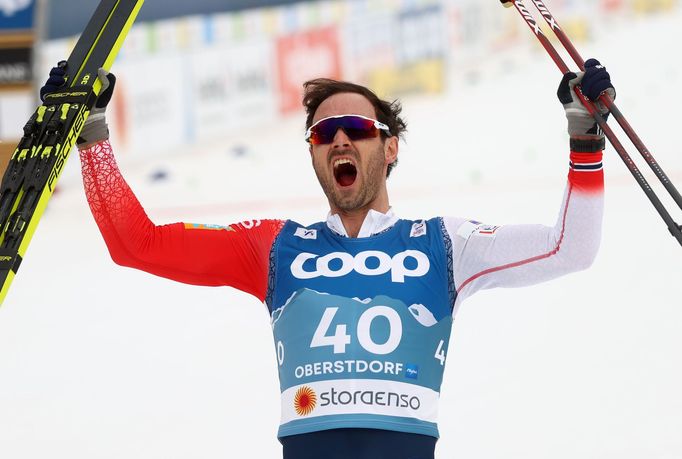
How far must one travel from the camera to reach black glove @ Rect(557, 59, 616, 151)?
2955mm

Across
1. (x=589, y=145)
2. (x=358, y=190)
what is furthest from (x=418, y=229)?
(x=589, y=145)

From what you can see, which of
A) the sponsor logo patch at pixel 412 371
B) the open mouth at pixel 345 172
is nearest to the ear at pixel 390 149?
the open mouth at pixel 345 172

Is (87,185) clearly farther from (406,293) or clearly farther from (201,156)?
(201,156)

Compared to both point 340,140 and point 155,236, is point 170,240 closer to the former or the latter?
point 155,236

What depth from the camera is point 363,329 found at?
3.08 metres

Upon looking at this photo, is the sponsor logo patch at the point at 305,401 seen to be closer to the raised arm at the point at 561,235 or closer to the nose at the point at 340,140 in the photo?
the raised arm at the point at 561,235

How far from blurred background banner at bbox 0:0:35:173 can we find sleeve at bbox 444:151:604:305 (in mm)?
6945

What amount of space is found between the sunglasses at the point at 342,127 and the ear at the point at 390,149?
0.10 meters

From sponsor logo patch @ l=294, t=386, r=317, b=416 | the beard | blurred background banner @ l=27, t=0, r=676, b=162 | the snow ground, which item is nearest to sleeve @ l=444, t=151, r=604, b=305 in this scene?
the beard

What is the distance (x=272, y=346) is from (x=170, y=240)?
8.56 feet

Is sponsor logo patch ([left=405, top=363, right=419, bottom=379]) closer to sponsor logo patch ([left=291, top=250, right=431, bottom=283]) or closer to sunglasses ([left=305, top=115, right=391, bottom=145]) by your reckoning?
sponsor logo patch ([left=291, top=250, right=431, bottom=283])

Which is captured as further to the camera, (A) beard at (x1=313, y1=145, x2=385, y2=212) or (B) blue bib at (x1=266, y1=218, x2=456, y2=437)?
(A) beard at (x1=313, y1=145, x2=385, y2=212)

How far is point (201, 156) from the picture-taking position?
10148 millimetres

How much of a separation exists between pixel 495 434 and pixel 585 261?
1.91m
